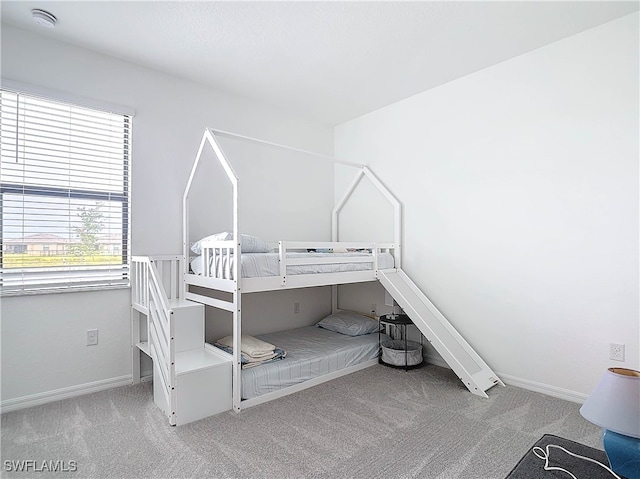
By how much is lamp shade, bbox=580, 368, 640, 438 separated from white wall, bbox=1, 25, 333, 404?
2.96m

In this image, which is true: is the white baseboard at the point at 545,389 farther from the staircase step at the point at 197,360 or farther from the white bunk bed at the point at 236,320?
the staircase step at the point at 197,360

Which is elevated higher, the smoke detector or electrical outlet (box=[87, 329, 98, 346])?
the smoke detector

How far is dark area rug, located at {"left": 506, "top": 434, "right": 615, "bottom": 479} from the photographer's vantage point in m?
1.18

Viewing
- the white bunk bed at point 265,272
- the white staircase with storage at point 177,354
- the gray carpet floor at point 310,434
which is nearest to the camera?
the gray carpet floor at point 310,434

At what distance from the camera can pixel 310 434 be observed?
2.19m

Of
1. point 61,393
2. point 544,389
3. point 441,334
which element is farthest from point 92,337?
point 544,389

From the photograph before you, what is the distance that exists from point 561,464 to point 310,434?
1.33 meters

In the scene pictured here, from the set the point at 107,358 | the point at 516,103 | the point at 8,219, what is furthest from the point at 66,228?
the point at 516,103

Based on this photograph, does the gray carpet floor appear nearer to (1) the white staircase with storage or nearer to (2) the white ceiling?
(1) the white staircase with storage

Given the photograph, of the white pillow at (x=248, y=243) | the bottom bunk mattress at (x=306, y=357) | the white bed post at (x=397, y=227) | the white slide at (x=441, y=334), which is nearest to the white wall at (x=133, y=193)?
the white pillow at (x=248, y=243)

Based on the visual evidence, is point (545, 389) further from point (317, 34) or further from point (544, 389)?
point (317, 34)

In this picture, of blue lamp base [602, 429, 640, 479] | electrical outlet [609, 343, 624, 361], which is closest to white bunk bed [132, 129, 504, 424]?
electrical outlet [609, 343, 624, 361]

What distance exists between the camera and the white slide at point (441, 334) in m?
2.83

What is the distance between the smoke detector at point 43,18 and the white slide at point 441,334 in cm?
301
